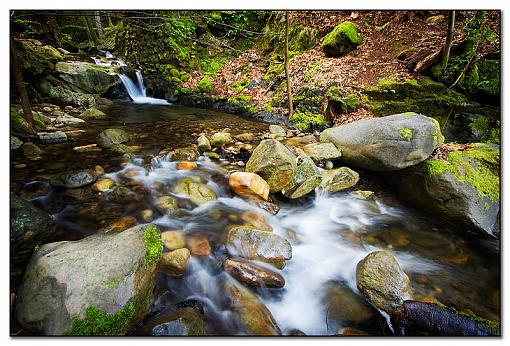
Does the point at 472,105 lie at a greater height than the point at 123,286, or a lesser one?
greater

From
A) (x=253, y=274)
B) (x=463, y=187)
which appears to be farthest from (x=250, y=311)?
(x=463, y=187)

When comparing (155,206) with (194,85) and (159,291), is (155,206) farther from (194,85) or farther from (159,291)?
(194,85)

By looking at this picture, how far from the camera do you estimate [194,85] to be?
32.8 ft

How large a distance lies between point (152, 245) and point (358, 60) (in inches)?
300

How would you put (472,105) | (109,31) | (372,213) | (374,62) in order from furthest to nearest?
(109,31) < (374,62) < (472,105) < (372,213)

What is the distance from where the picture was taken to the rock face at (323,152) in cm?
455

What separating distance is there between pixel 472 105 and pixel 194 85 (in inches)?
341

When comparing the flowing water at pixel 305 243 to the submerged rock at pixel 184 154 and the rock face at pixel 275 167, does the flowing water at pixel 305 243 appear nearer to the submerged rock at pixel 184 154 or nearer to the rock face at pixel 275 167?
the submerged rock at pixel 184 154

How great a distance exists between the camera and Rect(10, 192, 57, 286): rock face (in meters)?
1.82

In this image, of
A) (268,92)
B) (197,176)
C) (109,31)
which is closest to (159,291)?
(197,176)

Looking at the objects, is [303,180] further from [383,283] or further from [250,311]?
[250,311]

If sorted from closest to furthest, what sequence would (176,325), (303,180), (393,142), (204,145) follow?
(176,325)
(393,142)
(303,180)
(204,145)

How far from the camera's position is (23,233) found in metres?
1.95

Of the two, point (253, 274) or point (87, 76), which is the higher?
point (87, 76)
